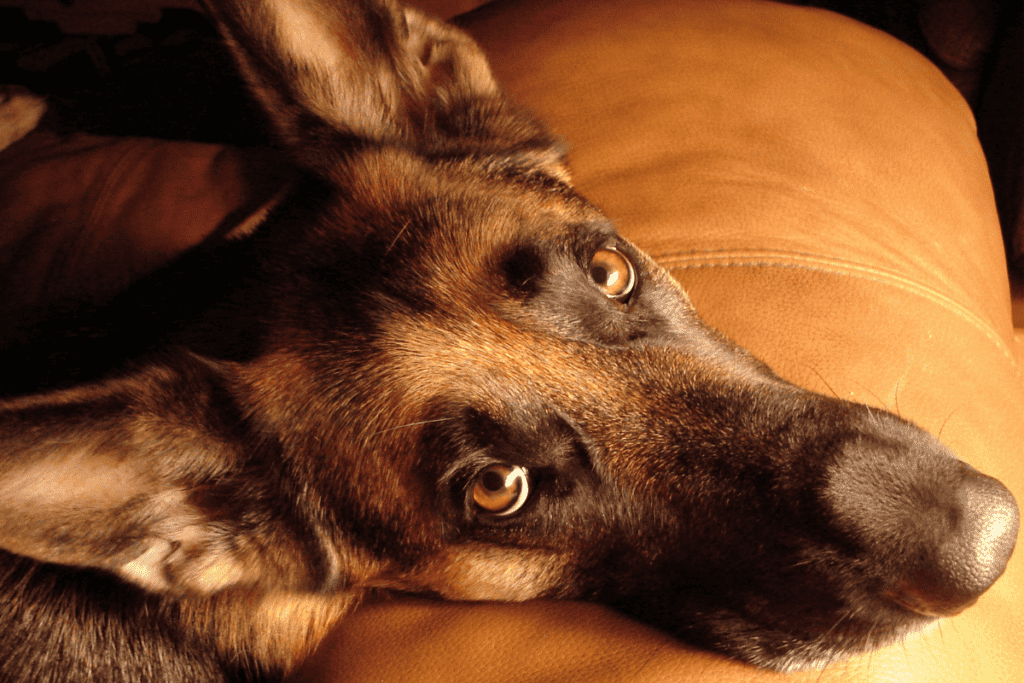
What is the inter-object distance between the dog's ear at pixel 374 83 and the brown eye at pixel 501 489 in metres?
0.93

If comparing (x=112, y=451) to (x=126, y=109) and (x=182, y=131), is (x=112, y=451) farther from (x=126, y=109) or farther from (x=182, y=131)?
(x=126, y=109)

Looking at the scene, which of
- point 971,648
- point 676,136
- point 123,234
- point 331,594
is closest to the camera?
point 971,648

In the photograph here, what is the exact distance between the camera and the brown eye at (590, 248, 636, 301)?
5.02ft

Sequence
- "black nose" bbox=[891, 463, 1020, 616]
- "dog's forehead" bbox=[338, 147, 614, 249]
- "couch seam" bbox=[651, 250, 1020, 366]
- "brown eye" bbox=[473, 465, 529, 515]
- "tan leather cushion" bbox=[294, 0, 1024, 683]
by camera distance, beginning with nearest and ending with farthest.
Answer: "black nose" bbox=[891, 463, 1020, 616], "tan leather cushion" bbox=[294, 0, 1024, 683], "brown eye" bbox=[473, 465, 529, 515], "dog's forehead" bbox=[338, 147, 614, 249], "couch seam" bbox=[651, 250, 1020, 366]

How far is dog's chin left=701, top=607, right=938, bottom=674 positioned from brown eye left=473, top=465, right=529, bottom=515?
17.8 inches

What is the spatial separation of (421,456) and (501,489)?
187 millimetres

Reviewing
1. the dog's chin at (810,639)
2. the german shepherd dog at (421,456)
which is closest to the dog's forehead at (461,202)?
the german shepherd dog at (421,456)

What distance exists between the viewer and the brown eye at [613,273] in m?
1.53

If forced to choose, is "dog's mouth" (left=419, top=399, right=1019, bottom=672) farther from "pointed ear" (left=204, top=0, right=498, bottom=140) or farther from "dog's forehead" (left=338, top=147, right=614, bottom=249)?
"pointed ear" (left=204, top=0, right=498, bottom=140)

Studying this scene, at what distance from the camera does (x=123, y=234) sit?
A: 2.24 m

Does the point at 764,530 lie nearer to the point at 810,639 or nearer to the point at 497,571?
the point at 810,639

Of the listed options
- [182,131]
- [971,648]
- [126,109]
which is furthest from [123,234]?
[971,648]

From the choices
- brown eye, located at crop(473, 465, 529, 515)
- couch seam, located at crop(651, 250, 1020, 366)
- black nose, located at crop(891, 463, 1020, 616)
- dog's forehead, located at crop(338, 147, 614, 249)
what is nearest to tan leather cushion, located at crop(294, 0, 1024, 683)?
couch seam, located at crop(651, 250, 1020, 366)

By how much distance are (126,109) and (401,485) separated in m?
2.73
